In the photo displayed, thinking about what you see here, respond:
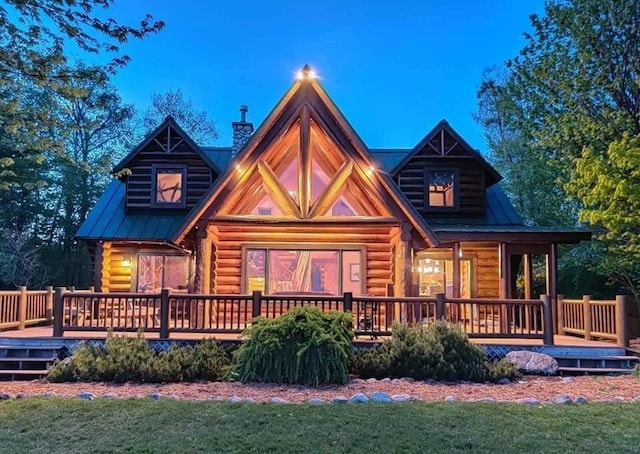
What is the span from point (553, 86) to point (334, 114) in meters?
8.90

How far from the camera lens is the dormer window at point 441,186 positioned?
16203 millimetres

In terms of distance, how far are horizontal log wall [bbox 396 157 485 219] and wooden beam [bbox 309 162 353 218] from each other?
4.59m

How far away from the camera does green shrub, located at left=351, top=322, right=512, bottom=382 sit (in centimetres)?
852

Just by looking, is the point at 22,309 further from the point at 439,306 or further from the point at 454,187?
the point at 454,187

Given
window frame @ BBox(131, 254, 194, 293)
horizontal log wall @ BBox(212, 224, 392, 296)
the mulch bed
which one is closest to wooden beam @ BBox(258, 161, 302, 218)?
horizontal log wall @ BBox(212, 224, 392, 296)

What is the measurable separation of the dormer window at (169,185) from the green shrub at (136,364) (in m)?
7.57

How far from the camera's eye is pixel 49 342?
9594mm

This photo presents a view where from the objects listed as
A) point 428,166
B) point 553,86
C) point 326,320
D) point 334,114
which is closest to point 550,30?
point 553,86

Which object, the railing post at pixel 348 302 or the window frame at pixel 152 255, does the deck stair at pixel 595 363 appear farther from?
the window frame at pixel 152 255

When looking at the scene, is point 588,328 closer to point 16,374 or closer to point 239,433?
point 239,433

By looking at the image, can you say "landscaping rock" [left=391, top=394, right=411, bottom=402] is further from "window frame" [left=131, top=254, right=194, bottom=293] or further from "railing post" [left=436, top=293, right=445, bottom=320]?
"window frame" [left=131, top=254, right=194, bottom=293]

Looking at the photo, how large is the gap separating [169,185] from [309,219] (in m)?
6.47

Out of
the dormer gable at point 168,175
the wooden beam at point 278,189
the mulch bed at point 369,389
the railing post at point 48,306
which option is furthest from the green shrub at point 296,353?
the dormer gable at point 168,175

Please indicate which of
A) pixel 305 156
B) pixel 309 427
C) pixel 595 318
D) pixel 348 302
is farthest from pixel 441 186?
pixel 309 427
